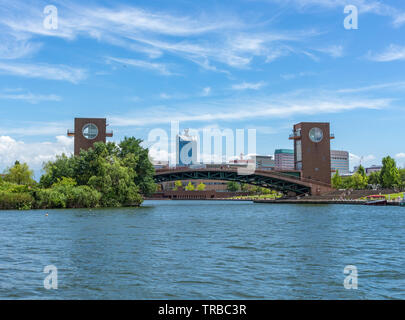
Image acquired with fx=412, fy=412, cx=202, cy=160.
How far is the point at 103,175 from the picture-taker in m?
74.9

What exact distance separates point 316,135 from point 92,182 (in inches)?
2908

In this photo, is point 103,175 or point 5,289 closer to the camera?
point 5,289

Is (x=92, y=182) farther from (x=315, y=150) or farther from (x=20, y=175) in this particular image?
(x=315, y=150)

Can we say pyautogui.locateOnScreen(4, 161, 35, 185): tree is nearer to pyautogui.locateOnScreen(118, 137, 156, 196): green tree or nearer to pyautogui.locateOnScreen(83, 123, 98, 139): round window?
pyautogui.locateOnScreen(83, 123, 98, 139): round window

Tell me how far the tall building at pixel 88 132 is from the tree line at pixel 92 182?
2154 cm

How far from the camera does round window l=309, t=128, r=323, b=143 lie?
404 ft

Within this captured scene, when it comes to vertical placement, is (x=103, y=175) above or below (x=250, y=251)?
above

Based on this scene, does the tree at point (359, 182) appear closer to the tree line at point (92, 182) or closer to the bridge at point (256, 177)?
the bridge at point (256, 177)

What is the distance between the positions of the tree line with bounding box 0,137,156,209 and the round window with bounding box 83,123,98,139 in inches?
881

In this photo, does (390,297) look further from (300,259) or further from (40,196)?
(40,196)

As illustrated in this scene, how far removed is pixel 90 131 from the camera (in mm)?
109000

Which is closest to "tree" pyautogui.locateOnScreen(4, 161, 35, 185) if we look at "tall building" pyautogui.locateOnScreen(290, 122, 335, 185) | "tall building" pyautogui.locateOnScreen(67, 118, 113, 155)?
"tall building" pyautogui.locateOnScreen(67, 118, 113, 155)
